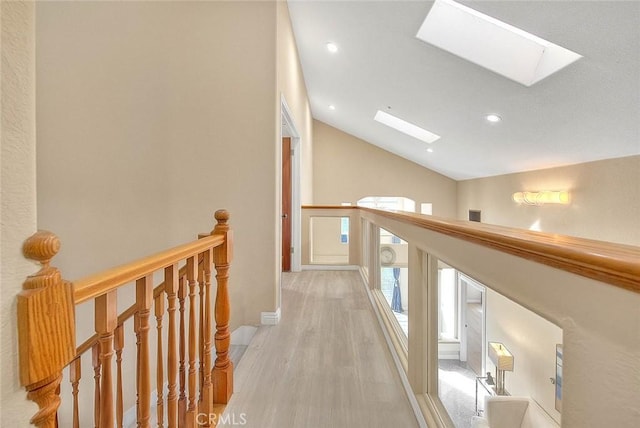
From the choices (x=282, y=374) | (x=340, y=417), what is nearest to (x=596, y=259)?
(x=340, y=417)

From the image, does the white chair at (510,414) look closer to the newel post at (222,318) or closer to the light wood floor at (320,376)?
the light wood floor at (320,376)

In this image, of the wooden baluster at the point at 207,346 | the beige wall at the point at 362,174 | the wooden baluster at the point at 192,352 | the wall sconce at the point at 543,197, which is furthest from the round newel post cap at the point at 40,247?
the beige wall at the point at 362,174

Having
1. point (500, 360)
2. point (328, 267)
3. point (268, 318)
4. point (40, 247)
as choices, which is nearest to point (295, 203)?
point (328, 267)

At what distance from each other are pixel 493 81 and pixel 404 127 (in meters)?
2.64

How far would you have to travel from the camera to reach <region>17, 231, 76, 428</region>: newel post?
22.3 inches

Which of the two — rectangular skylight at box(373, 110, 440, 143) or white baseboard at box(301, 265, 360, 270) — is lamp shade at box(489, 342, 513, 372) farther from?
rectangular skylight at box(373, 110, 440, 143)

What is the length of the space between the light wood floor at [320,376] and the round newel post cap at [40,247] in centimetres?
128

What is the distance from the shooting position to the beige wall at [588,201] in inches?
113

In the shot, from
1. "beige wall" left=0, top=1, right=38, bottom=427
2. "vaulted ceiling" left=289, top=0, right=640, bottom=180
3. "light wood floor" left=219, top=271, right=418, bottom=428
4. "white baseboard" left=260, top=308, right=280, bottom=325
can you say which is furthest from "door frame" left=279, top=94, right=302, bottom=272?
"beige wall" left=0, top=1, right=38, bottom=427

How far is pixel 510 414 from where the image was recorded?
1295 mm

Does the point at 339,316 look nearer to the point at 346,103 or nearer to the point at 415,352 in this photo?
the point at 415,352

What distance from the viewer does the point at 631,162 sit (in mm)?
2900

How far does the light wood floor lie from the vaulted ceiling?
7.98 feet

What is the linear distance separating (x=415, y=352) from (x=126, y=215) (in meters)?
2.48
